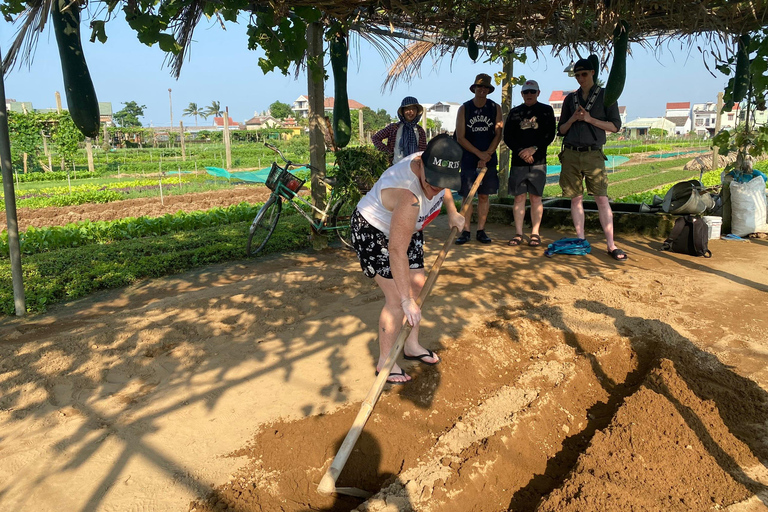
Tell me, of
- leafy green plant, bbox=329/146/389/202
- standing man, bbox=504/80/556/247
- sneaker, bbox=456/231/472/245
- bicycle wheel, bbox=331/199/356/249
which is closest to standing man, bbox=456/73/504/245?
standing man, bbox=504/80/556/247

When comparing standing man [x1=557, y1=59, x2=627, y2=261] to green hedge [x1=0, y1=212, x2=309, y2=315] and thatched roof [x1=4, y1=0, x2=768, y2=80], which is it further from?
green hedge [x1=0, y1=212, x2=309, y2=315]

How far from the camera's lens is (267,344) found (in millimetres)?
3721

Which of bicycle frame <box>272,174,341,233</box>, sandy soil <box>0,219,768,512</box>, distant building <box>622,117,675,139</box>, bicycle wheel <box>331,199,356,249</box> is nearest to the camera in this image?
sandy soil <box>0,219,768,512</box>

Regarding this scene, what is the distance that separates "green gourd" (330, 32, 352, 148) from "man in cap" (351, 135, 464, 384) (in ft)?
10.8

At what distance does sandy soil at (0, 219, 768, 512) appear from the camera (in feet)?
7.70

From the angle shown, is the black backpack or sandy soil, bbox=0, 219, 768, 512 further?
the black backpack

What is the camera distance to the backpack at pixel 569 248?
5.76 m

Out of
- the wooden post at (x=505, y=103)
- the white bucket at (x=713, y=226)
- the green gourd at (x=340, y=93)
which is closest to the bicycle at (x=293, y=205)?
the green gourd at (x=340, y=93)

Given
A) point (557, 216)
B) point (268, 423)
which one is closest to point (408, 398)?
point (268, 423)

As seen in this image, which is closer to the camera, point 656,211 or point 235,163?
point 656,211

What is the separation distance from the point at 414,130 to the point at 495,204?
8.39 ft

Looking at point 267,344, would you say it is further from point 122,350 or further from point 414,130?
point 414,130

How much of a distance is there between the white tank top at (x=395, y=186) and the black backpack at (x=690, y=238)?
3.84 m

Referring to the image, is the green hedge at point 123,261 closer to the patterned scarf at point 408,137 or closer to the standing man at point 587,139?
the patterned scarf at point 408,137
